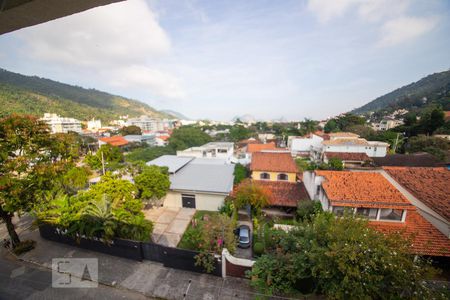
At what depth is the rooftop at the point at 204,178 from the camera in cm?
1466

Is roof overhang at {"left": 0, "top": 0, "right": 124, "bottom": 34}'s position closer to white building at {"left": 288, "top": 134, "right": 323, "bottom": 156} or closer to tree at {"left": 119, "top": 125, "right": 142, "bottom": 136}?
white building at {"left": 288, "top": 134, "right": 323, "bottom": 156}

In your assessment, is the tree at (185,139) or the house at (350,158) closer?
the house at (350,158)

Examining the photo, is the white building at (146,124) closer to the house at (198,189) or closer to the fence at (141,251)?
the house at (198,189)

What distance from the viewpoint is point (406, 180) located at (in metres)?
12.5

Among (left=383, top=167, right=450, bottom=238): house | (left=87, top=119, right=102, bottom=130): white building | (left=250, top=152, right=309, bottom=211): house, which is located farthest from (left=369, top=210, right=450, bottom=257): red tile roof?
(left=87, top=119, right=102, bottom=130): white building

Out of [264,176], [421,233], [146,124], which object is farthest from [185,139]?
[146,124]

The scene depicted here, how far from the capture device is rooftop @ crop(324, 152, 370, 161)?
27356mm

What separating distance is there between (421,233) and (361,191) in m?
3.15

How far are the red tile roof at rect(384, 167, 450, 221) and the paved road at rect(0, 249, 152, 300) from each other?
1585 centimetres

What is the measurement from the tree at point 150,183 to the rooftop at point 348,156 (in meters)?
25.6

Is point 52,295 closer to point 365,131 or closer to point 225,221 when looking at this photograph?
point 225,221

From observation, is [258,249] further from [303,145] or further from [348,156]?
[303,145]

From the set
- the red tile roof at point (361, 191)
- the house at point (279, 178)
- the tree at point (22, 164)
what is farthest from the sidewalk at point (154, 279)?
the house at point (279, 178)

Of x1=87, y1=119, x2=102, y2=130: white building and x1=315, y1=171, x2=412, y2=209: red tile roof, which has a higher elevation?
x1=87, y1=119, x2=102, y2=130: white building
